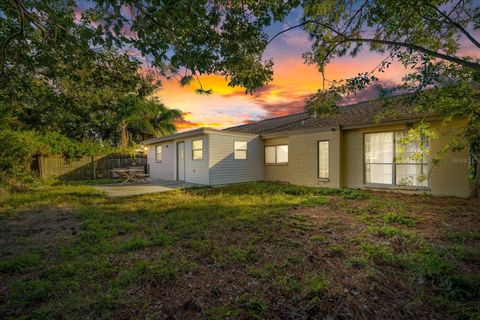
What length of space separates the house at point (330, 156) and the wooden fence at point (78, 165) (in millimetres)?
3858

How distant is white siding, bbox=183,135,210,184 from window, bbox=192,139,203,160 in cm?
17

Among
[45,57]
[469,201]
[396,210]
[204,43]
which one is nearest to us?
[204,43]

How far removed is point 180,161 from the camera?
1433cm

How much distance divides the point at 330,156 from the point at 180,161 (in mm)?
8452

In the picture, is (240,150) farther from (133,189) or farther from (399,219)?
(399,219)

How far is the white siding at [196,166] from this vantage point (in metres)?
12.1

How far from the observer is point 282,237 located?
410cm

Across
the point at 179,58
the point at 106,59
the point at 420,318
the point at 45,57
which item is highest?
the point at 106,59

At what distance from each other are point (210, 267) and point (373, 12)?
235 inches

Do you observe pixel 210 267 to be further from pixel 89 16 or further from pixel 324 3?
pixel 324 3

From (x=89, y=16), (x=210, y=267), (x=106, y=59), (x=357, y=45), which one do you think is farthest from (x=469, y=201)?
(x=89, y=16)

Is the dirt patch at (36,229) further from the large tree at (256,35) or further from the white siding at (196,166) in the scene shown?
the white siding at (196,166)

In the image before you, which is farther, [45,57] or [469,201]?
[469,201]

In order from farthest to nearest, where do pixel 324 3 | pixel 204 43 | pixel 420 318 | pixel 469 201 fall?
pixel 469 201 → pixel 324 3 → pixel 204 43 → pixel 420 318
